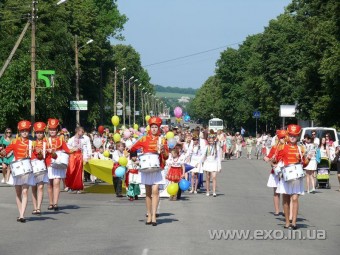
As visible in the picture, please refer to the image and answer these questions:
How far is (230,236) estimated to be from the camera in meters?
15.4

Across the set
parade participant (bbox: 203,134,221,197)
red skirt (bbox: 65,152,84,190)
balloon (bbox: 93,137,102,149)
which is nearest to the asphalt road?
red skirt (bbox: 65,152,84,190)

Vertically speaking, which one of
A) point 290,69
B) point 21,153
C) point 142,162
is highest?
point 290,69

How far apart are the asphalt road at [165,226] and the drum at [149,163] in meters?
0.98

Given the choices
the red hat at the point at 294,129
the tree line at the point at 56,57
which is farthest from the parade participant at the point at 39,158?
the tree line at the point at 56,57

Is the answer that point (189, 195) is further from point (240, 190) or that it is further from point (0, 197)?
point (0, 197)

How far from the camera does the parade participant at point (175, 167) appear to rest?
77.3 feet

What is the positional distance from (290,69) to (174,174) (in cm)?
6758

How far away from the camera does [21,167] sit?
58.6 ft

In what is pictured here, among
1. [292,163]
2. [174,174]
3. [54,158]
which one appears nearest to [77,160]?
[174,174]

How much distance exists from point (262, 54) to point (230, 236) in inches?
3163

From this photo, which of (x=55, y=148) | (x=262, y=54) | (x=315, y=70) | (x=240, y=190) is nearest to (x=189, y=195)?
(x=240, y=190)

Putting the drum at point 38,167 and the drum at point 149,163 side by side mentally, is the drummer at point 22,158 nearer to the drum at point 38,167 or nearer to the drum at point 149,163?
the drum at point 38,167

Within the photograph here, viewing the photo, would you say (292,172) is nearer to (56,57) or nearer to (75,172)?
(75,172)

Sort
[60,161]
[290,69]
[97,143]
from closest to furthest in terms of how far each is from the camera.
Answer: [60,161] < [97,143] < [290,69]
